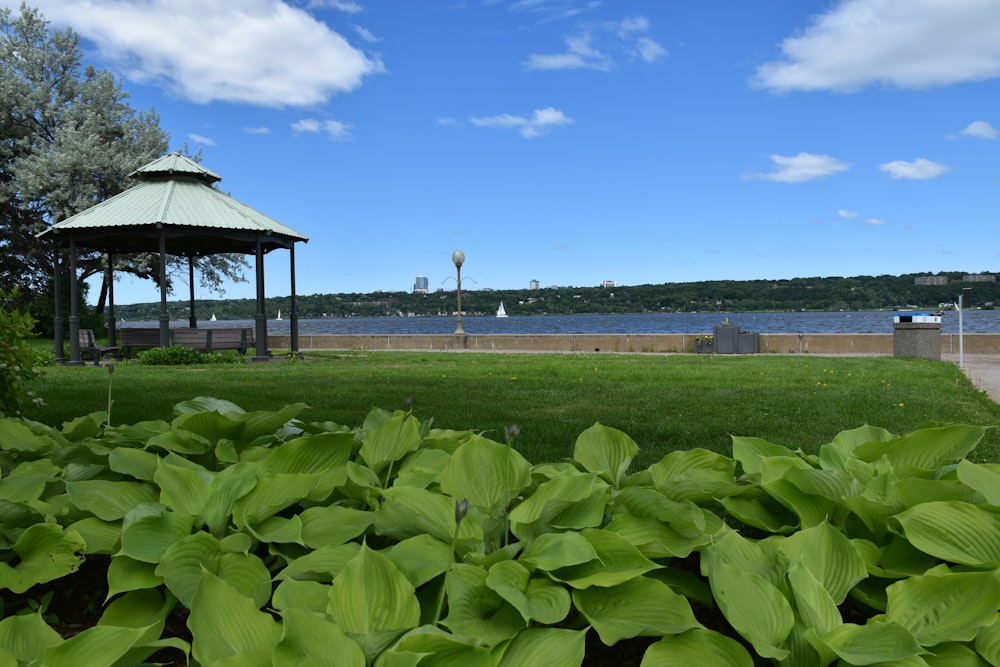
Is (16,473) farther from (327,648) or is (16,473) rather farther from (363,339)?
(363,339)

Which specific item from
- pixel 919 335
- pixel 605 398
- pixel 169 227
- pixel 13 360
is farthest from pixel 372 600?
pixel 919 335

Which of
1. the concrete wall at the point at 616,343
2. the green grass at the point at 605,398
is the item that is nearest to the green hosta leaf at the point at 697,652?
the green grass at the point at 605,398

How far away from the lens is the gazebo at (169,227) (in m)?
16.2

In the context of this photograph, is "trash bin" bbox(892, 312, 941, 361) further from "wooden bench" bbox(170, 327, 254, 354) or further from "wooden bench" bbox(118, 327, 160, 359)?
"wooden bench" bbox(118, 327, 160, 359)

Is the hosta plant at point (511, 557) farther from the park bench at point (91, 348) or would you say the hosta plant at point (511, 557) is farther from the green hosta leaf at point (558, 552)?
the park bench at point (91, 348)

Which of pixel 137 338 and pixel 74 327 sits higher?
pixel 74 327

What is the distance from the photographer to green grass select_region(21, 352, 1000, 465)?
5.87 m

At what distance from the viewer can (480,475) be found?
154 cm

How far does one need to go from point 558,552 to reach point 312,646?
0.45m

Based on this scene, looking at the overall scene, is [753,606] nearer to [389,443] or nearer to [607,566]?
[607,566]

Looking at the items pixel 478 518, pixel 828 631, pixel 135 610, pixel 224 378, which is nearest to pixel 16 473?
pixel 135 610

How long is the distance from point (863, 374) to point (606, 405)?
226 inches

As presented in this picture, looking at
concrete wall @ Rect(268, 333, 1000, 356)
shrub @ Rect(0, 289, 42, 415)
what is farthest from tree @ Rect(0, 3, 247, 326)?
shrub @ Rect(0, 289, 42, 415)

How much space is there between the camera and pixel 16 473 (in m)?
1.83
